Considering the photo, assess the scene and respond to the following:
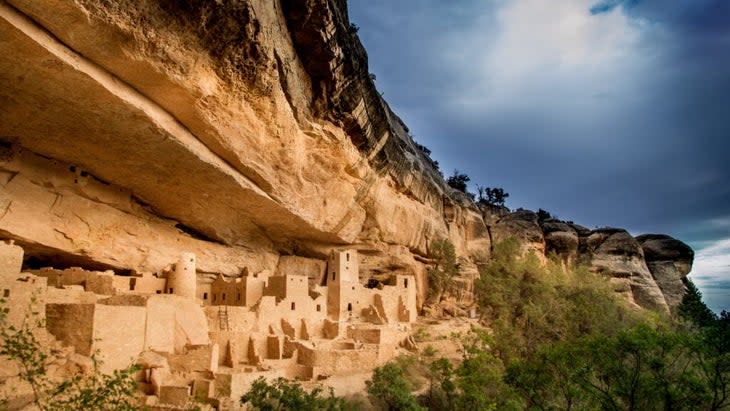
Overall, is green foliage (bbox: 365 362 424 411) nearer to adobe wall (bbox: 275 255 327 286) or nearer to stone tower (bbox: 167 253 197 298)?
stone tower (bbox: 167 253 197 298)

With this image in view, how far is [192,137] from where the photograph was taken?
664 inches

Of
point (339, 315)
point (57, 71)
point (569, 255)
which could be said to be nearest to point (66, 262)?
point (57, 71)

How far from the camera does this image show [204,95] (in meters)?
15.3

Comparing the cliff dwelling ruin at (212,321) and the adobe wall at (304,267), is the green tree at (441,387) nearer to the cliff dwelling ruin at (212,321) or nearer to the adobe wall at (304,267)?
the cliff dwelling ruin at (212,321)

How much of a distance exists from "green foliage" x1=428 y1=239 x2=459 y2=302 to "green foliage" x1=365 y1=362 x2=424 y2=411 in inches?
482

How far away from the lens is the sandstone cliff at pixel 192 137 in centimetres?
1318

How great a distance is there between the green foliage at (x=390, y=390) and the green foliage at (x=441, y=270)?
1225cm

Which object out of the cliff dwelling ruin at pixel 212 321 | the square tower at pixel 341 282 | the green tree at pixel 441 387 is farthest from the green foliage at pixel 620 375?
the square tower at pixel 341 282

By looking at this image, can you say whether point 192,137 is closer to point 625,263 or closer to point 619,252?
point 625,263

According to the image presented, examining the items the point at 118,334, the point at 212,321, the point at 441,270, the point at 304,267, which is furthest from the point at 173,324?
the point at 441,270

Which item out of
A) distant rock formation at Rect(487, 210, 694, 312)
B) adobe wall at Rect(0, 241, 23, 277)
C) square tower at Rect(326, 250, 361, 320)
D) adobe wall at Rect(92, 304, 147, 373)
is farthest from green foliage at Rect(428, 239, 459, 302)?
adobe wall at Rect(0, 241, 23, 277)

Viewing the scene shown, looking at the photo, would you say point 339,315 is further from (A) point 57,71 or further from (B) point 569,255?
(B) point 569,255

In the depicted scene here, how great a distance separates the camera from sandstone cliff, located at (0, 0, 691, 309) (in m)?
13.2

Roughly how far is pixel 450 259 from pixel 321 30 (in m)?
17.2
